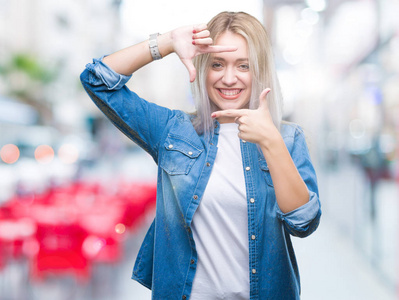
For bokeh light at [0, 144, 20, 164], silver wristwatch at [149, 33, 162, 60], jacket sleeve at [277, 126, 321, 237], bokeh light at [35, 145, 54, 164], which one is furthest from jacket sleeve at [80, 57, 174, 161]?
bokeh light at [35, 145, 54, 164]

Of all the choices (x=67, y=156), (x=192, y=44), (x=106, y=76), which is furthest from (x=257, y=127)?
(x=67, y=156)

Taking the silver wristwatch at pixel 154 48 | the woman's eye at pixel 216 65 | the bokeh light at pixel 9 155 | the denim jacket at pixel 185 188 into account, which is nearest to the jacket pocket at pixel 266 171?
the denim jacket at pixel 185 188

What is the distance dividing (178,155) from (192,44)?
1.22ft

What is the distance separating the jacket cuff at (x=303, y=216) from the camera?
1.47m

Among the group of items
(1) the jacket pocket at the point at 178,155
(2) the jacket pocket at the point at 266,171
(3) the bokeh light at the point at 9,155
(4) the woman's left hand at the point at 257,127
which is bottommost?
(2) the jacket pocket at the point at 266,171

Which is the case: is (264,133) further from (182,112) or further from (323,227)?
(323,227)

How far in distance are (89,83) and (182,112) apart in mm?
343

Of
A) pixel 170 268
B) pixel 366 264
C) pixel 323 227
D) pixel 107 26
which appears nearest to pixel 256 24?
pixel 170 268

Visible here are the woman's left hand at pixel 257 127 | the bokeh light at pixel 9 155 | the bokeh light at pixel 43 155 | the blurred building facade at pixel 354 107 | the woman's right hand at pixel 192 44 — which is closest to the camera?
the woman's left hand at pixel 257 127

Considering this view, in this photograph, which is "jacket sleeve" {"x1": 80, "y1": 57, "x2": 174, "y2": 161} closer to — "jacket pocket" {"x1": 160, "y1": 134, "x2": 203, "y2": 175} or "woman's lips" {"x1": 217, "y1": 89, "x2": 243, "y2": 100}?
"jacket pocket" {"x1": 160, "y1": 134, "x2": 203, "y2": 175}

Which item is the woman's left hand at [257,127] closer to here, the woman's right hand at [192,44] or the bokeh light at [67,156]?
the woman's right hand at [192,44]

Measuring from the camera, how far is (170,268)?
166 cm

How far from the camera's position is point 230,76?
163 cm

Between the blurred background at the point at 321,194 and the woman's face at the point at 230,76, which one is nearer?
the woman's face at the point at 230,76
